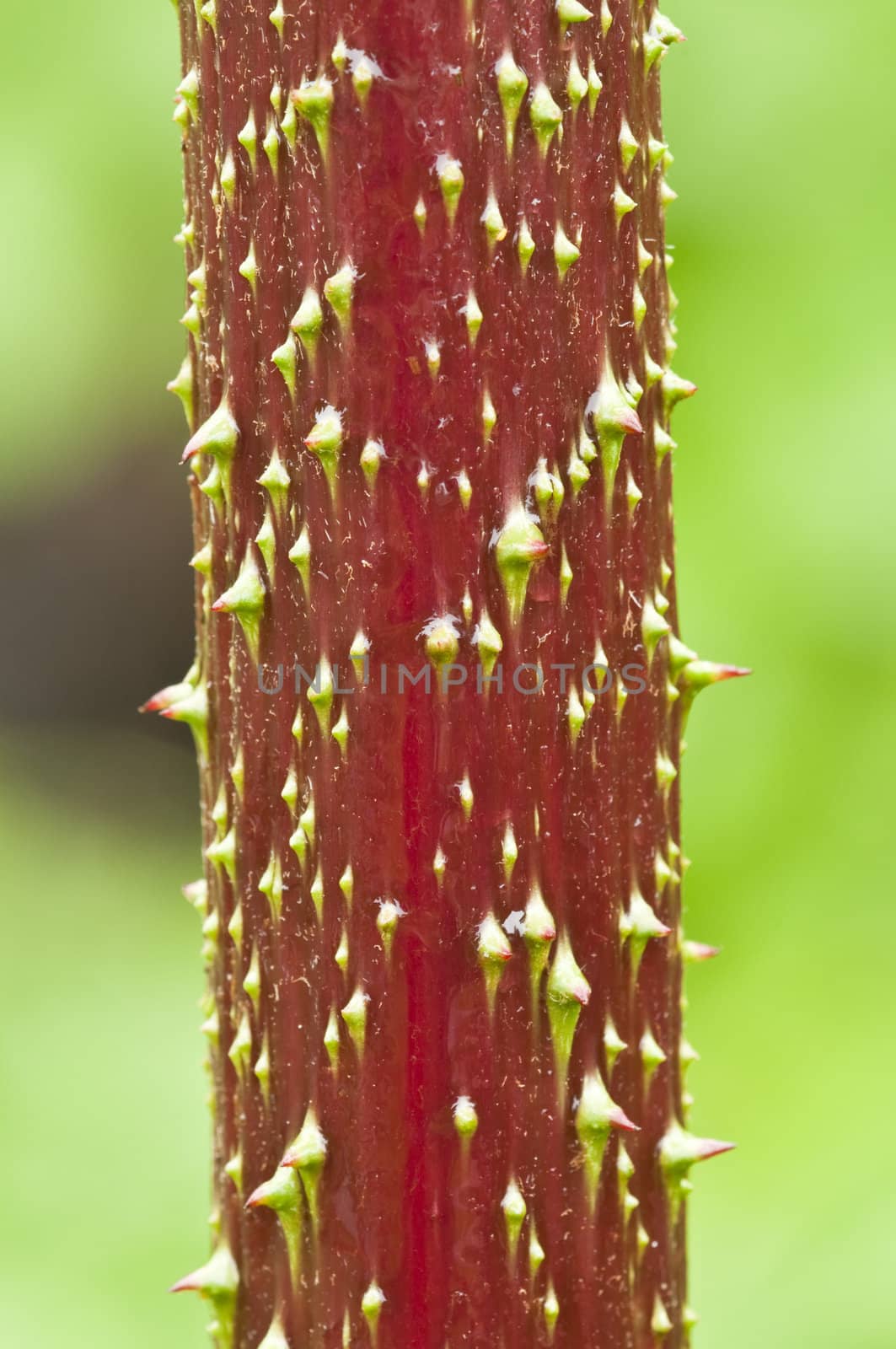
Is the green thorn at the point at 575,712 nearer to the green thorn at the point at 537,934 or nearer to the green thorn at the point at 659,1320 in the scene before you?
the green thorn at the point at 537,934

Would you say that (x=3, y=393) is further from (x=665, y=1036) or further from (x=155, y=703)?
(x=665, y=1036)

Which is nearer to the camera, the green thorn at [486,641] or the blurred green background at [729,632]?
the green thorn at [486,641]

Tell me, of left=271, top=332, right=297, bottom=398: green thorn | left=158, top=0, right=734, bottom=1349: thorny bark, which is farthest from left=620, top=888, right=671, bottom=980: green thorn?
left=271, top=332, right=297, bottom=398: green thorn

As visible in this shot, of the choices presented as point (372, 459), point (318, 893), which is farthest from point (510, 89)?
point (318, 893)

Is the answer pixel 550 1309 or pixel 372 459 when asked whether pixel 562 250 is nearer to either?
pixel 372 459

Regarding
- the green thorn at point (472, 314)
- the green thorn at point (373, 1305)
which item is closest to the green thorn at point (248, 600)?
the green thorn at point (472, 314)

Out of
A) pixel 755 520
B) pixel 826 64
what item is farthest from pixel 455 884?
pixel 826 64
